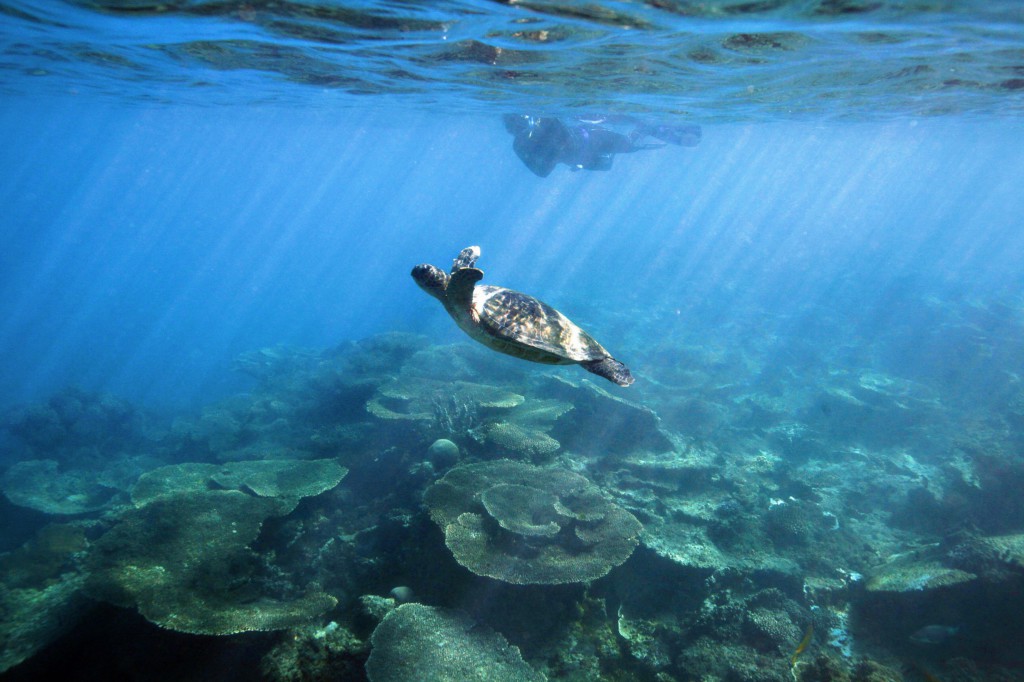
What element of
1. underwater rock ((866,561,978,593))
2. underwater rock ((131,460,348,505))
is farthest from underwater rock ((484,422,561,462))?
underwater rock ((866,561,978,593))

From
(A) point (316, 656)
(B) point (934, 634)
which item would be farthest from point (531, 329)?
(B) point (934, 634)

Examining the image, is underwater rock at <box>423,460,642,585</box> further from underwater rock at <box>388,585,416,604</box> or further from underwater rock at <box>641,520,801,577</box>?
underwater rock at <box>641,520,801,577</box>

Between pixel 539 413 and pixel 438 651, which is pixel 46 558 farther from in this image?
pixel 539 413

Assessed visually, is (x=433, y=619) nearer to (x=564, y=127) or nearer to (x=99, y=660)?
(x=99, y=660)

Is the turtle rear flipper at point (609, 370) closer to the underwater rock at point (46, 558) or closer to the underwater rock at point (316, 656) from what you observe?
the underwater rock at point (316, 656)

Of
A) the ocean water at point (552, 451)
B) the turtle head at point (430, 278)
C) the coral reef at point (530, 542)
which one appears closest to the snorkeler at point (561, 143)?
the ocean water at point (552, 451)

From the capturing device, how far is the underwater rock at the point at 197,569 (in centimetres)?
507

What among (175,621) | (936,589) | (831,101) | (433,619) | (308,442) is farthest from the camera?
(831,101)

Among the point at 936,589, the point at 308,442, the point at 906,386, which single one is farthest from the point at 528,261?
the point at 936,589

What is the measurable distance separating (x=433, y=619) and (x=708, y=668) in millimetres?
3555

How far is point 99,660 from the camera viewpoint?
16.5 ft

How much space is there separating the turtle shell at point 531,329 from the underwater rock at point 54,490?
11866 mm

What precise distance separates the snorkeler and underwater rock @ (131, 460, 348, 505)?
17.8 metres

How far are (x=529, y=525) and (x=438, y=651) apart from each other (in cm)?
198
